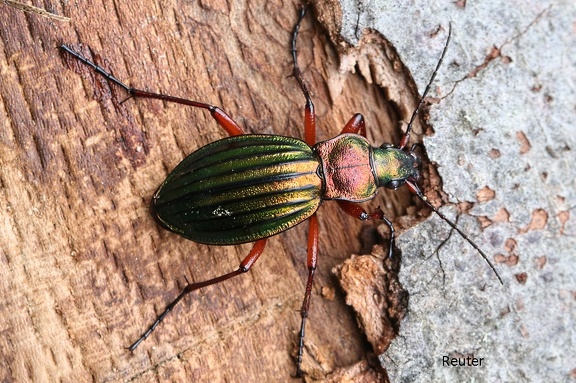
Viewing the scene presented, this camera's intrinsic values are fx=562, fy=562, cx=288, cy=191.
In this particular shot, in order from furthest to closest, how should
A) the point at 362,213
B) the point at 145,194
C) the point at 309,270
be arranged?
the point at 362,213, the point at 309,270, the point at 145,194

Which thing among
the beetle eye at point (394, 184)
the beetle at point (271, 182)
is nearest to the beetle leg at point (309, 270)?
the beetle at point (271, 182)

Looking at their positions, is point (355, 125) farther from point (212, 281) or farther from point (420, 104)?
point (212, 281)

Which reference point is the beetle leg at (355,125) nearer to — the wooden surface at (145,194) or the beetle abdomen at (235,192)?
the wooden surface at (145,194)

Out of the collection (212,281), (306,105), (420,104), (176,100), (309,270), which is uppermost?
(176,100)

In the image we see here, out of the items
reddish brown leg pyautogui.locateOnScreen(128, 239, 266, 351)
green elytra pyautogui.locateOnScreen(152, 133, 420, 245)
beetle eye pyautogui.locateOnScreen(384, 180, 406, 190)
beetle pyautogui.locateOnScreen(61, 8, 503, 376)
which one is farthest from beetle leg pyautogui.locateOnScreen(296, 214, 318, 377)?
beetle eye pyautogui.locateOnScreen(384, 180, 406, 190)

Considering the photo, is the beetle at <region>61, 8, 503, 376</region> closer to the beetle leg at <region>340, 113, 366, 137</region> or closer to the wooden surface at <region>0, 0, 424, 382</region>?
the beetle leg at <region>340, 113, 366, 137</region>

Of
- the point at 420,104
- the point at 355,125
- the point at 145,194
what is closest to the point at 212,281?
the point at 145,194

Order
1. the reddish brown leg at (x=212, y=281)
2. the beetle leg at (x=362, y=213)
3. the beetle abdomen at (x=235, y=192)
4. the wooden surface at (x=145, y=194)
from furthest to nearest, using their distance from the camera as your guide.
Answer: the beetle leg at (x=362, y=213)
the beetle abdomen at (x=235, y=192)
the reddish brown leg at (x=212, y=281)
the wooden surface at (x=145, y=194)
